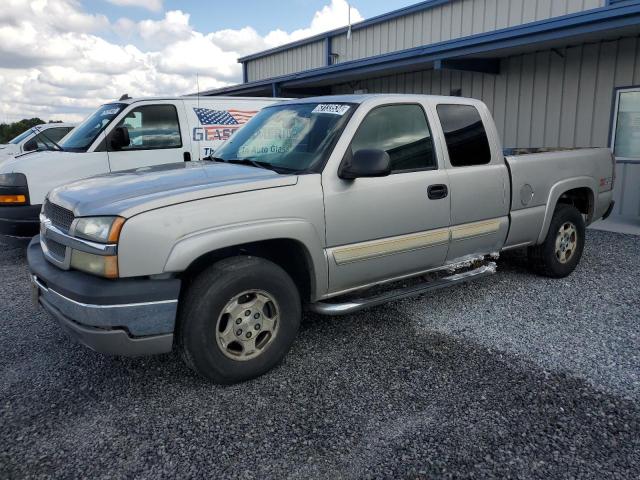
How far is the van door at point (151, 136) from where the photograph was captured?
275 inches

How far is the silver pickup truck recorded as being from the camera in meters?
2.93

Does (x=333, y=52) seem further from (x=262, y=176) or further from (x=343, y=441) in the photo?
(x=343, y=441)

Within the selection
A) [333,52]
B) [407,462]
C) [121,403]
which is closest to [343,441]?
[407,462]

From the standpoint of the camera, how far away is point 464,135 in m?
4.56

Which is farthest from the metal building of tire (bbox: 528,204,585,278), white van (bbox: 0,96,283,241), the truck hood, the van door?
the truck hood

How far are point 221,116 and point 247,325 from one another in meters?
5.35

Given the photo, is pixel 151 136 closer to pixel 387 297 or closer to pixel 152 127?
pixel 152 127

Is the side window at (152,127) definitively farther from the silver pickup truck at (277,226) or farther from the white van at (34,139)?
the white van at (34,139)

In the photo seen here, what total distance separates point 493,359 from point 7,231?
572 cm

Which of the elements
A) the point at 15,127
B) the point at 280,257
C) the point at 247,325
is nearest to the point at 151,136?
the point at 280,257

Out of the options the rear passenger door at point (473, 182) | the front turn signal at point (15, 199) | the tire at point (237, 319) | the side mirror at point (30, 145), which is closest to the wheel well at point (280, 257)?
the tire at point (237, 319)

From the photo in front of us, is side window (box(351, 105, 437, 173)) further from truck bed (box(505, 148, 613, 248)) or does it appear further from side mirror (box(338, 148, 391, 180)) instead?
truck bed (box(505, 148, 613, 248))

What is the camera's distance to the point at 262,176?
3.50 m

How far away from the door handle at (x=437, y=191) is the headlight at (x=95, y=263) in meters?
2.41
